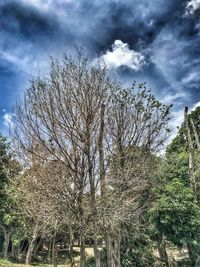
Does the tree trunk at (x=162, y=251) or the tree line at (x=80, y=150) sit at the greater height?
the tree line at (x=80, y=150)

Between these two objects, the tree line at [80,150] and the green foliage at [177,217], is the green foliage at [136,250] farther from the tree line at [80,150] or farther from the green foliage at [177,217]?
the tree line at [80,150]

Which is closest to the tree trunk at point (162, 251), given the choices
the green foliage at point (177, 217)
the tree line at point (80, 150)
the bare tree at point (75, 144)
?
the green foliage at point (177, 217)

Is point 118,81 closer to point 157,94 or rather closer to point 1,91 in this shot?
point 157,94

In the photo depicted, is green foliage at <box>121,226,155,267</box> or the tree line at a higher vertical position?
the tree line

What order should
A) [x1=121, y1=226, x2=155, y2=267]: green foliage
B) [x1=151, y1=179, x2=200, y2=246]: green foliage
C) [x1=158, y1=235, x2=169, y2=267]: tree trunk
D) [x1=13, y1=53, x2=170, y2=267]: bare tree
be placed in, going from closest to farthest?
[x1=13, y1=53, x2=170, y2=267]: bare tree
[x1=151, y1=179, x2=200, y2=246]: green foliage
[x1=121, y1=226, x2=155, y2=267]: green foliage
[x1=158, y1=235, x2=169, y2=267]: tree trunk

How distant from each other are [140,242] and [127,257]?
49.0 inches

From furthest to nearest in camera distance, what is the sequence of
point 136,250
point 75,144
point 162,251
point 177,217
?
point 162,251, point 136,250, point 177,217, point 75,144

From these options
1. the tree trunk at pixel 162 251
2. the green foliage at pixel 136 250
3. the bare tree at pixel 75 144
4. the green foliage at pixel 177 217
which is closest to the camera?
the bare tree at pixel 75 144

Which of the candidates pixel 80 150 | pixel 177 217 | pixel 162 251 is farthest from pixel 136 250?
pixel 80 150

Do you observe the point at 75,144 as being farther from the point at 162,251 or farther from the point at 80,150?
the point at 162,251

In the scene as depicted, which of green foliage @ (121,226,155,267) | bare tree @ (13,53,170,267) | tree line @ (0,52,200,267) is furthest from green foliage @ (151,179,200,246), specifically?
bare tree @ (13,53,170,267)

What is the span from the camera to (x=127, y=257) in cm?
1322

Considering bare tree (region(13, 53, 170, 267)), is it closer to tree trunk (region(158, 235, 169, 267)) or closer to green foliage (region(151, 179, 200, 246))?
green foliage (region(151, 179, 200, 246))

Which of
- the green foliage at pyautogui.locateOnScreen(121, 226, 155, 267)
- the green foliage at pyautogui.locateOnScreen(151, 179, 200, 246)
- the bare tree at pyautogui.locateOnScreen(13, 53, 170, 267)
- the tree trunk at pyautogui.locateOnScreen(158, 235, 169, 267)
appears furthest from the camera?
the tree trunk at pyautogui.locateOnScreen(158, 235, 169, 267)
